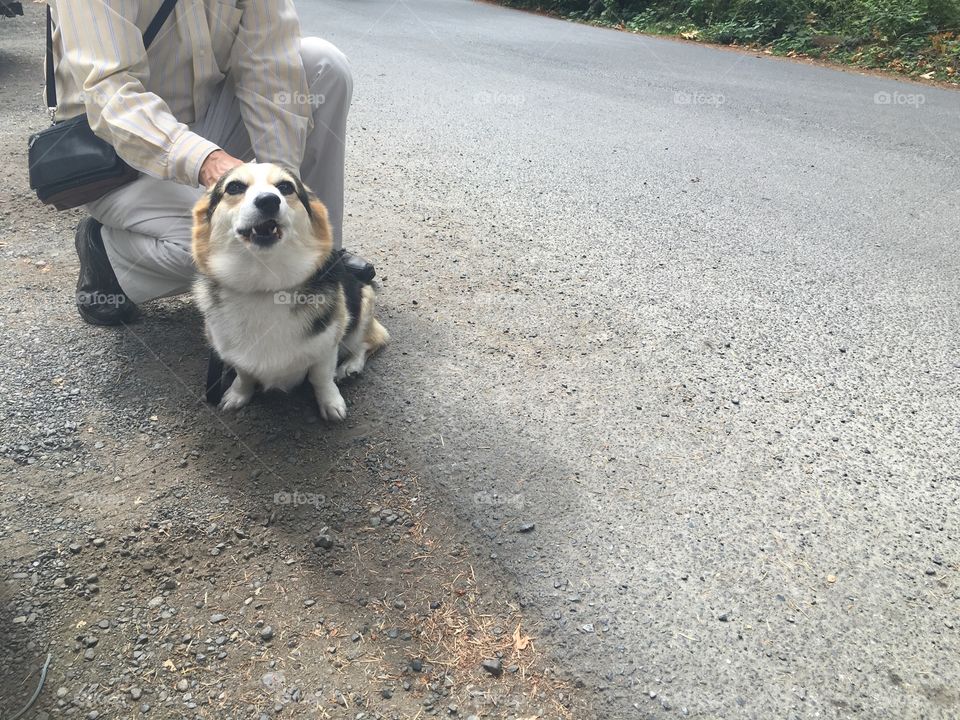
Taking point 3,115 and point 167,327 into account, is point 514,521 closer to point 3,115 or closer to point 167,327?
point 167,327

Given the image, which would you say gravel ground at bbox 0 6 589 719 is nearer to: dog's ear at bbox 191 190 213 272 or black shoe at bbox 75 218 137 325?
black shoe at bbox 75 218 137 325

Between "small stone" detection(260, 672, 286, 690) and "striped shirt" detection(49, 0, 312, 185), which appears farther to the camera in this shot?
"striped shirt" detection(49, 0, 312, 185)

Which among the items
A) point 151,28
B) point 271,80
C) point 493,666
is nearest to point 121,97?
point 151,28

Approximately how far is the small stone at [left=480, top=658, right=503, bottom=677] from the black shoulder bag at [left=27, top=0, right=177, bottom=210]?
7.51 ft

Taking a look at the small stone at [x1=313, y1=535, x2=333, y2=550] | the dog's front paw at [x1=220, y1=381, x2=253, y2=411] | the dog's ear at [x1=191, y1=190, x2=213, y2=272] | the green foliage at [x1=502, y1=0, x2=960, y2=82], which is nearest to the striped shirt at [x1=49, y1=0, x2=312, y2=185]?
the dog's ear at [x1=191, y1=190, x2=213, y2=272]

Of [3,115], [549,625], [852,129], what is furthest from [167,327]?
[852,129]

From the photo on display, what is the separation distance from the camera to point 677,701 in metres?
1.85

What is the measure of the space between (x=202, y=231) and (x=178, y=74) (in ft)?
2.73

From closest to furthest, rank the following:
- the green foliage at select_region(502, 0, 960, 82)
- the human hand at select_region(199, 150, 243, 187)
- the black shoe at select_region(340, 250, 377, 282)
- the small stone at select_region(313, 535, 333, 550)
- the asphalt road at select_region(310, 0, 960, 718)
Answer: the asphalt road at select_region(310, 0, 960, 718) → the small stone at select_region(313, 535, 333, 550) → the human hand at select_region(199, 150, 243, 187) → the black shoe at select_region(340, 250, 377, 282) → the green foliage at select_region(502, 0, 960, 82)

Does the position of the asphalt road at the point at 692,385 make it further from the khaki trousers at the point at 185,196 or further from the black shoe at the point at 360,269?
the khaki trousers at the point at 185,196

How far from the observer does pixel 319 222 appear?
2666 millimetres

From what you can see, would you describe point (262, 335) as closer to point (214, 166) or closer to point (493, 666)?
point (214, 166)

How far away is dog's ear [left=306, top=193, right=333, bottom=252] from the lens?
2646 millimetres

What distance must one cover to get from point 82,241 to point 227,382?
987 mm
